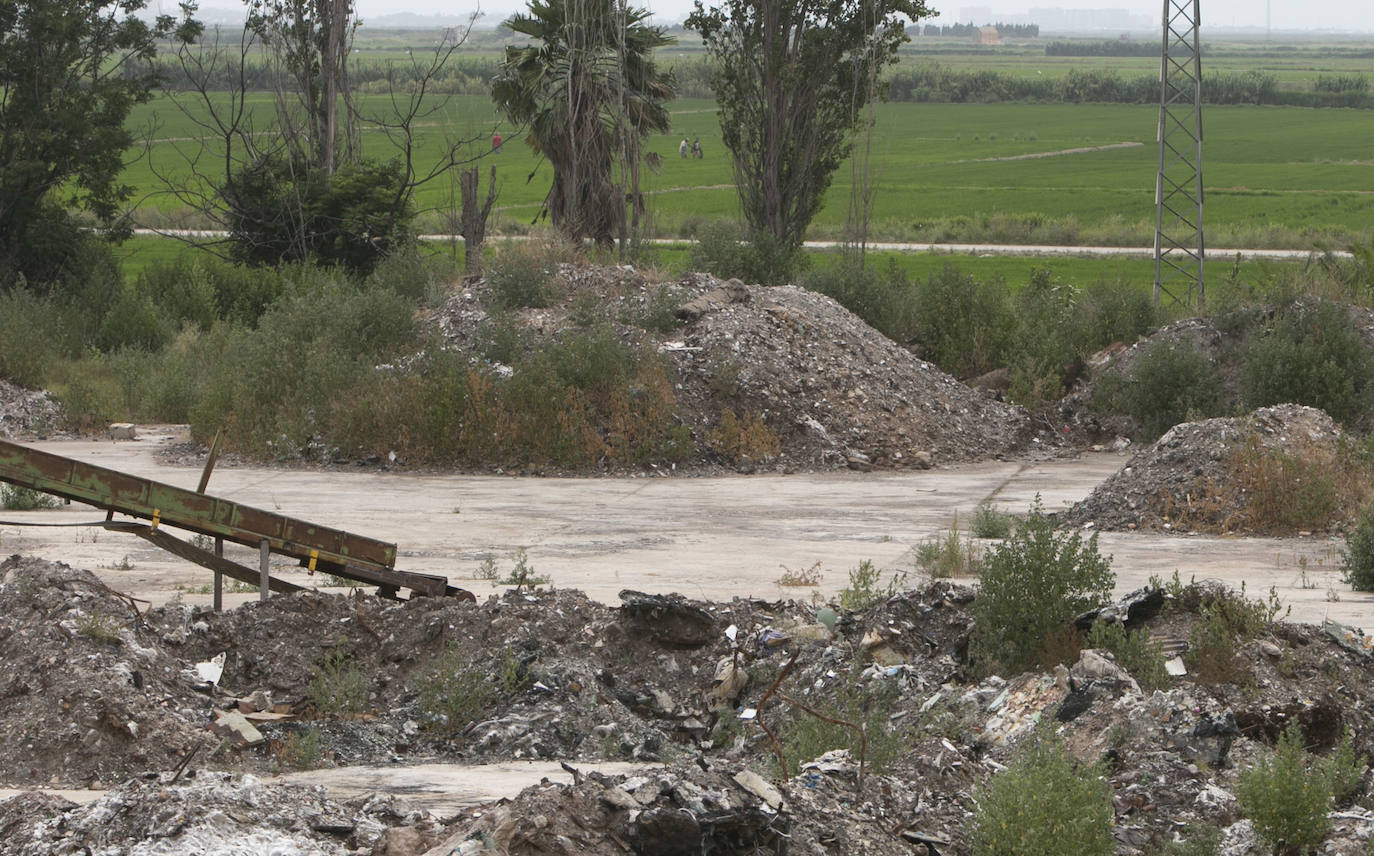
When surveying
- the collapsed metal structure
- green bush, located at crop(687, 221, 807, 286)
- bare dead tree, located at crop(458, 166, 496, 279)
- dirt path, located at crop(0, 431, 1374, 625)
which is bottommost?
dirt path, located at crop(0, 431, 1374, 625)

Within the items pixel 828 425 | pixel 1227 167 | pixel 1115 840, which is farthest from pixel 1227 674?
pixel 1227 167

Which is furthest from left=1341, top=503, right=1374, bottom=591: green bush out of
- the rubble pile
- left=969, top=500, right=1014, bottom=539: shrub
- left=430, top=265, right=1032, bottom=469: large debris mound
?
the rubble pile

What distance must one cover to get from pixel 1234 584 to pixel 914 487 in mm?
6034

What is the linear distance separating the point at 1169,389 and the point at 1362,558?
29.3 feet

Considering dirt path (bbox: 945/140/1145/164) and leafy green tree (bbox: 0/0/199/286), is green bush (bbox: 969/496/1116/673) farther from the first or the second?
dirt path (bbox: 945/140/1145/164)

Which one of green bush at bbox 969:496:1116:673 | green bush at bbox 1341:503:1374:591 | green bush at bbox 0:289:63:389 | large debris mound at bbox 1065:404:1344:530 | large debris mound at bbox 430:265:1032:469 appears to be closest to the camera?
green bush at bbox 969:496:1116:673

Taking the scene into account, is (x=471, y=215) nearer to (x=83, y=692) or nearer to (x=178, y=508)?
(x=178, y=508)

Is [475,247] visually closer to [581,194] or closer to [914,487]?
[581,194]

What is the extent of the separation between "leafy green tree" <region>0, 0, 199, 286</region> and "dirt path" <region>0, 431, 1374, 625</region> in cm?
1181

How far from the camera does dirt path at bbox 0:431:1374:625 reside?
510 inches

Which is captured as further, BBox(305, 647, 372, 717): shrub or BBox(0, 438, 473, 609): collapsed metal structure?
BBox(0, 438, 473, 609): collapsed metal structure

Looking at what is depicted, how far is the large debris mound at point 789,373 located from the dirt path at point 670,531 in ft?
2.80

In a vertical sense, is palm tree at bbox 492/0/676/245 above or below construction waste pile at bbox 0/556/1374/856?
above

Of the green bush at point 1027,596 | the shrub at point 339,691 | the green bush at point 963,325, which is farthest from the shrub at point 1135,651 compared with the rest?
the green bush at point 963,325
